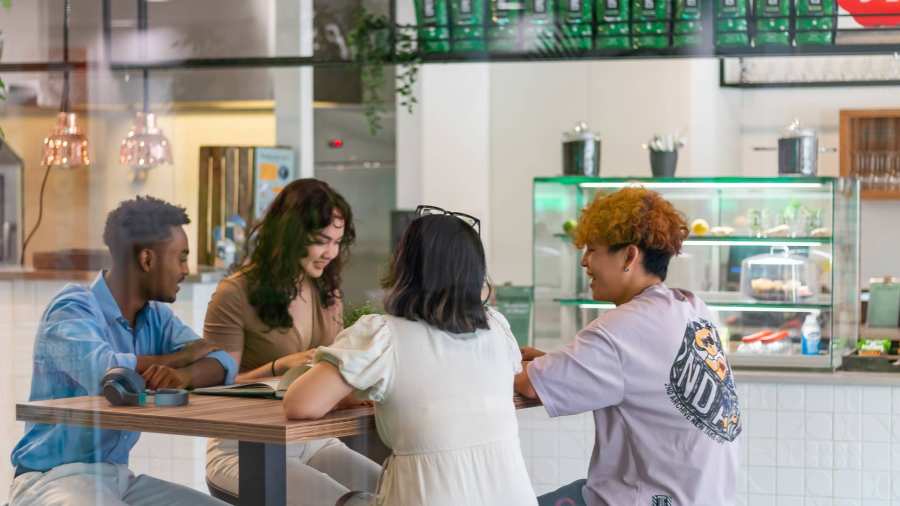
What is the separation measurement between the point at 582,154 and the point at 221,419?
2841mm

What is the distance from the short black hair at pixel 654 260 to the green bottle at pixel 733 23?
7.85ft

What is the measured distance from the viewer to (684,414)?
261cm

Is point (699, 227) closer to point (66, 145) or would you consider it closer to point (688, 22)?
point (688, 22)

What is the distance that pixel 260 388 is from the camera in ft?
8.51

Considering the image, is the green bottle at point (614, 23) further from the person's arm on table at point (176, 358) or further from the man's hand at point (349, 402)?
the man's hand at point (349, 402)

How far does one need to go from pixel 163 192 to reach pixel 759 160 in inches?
196

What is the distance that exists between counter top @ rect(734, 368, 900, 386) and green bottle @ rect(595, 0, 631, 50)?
1515mm

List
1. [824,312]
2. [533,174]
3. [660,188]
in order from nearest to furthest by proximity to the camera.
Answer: [824,312] → [660,188] → [533,174]

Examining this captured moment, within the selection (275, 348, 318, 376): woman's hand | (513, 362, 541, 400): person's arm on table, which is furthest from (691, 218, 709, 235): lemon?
(513, 362, 541, 400): person's arm on table

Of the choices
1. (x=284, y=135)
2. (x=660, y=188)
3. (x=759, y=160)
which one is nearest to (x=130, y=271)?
(x=660, y=188)

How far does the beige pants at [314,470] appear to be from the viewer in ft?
8.82

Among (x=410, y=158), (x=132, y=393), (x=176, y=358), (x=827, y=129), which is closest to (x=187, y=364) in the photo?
(x=176, y=358)

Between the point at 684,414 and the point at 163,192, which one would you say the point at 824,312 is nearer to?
the point at 684,414

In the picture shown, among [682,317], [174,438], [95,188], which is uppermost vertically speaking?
[95,188]
